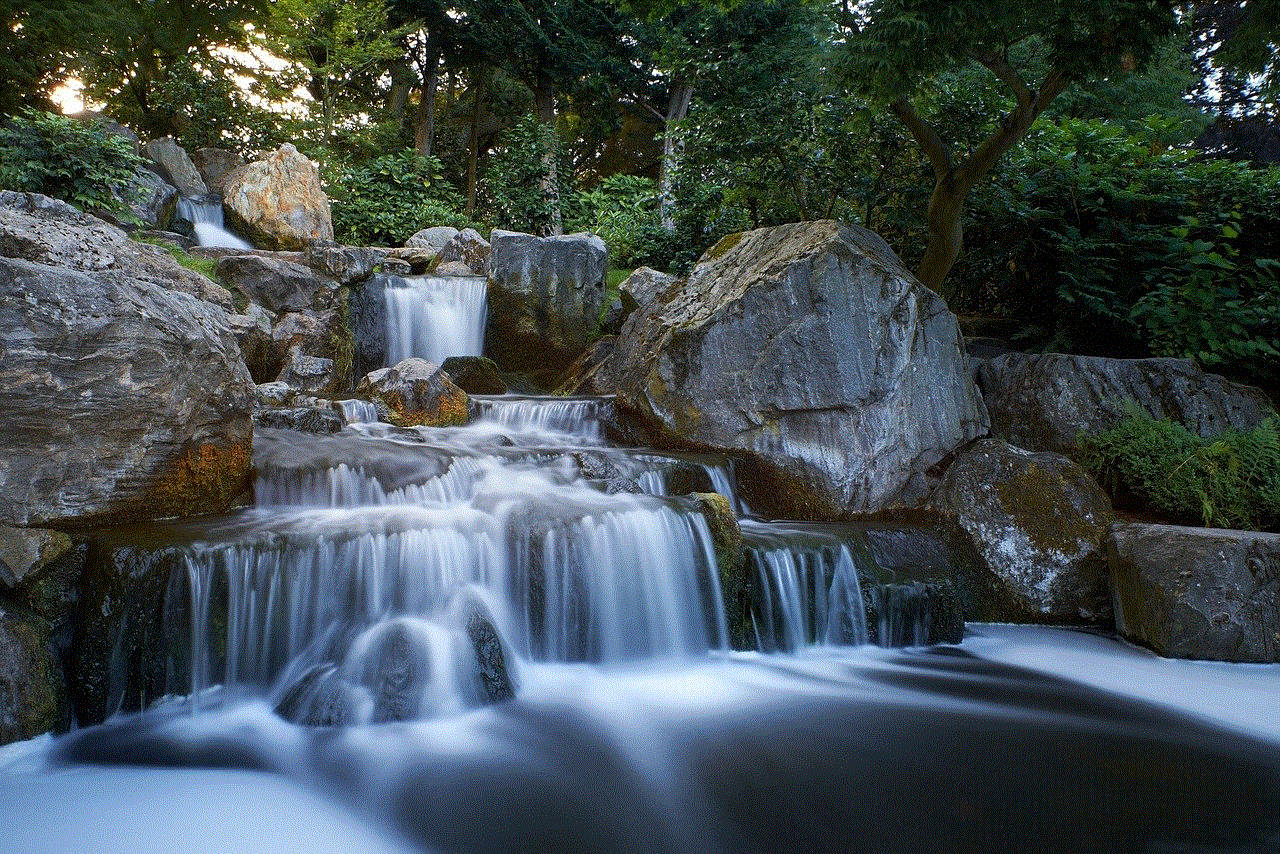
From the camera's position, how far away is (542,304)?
33.8 feet

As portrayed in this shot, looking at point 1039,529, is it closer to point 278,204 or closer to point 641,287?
point 641,287

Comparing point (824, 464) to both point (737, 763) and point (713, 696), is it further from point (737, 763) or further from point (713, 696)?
point (737, 763)

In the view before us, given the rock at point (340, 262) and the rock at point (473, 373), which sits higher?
the rock at point (340, 262)

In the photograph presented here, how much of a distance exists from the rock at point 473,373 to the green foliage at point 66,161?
17.0 ft

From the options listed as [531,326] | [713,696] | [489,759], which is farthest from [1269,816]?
[531,326]

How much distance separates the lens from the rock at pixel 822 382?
6160mm

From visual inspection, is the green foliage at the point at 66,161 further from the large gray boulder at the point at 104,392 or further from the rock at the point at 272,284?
the large gray boulder at the point at 104,392

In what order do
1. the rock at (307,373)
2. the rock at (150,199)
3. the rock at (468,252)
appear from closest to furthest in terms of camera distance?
the rock at (307,373)
the rock at (150,199)
the rock at (468,252)

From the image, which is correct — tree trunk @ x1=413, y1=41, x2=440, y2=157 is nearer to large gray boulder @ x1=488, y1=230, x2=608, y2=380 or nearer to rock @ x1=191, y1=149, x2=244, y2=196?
rock @ x1=191, y1=149, x2=244, y2=196

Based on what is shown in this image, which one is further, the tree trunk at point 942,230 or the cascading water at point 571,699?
the tree trunk at point 942,230

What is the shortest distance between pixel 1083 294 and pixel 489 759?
732 cm

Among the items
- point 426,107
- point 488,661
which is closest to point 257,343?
point 488,661

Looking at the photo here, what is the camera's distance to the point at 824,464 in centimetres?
614

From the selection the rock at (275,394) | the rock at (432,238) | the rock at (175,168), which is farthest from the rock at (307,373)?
the rock at (175,168)
